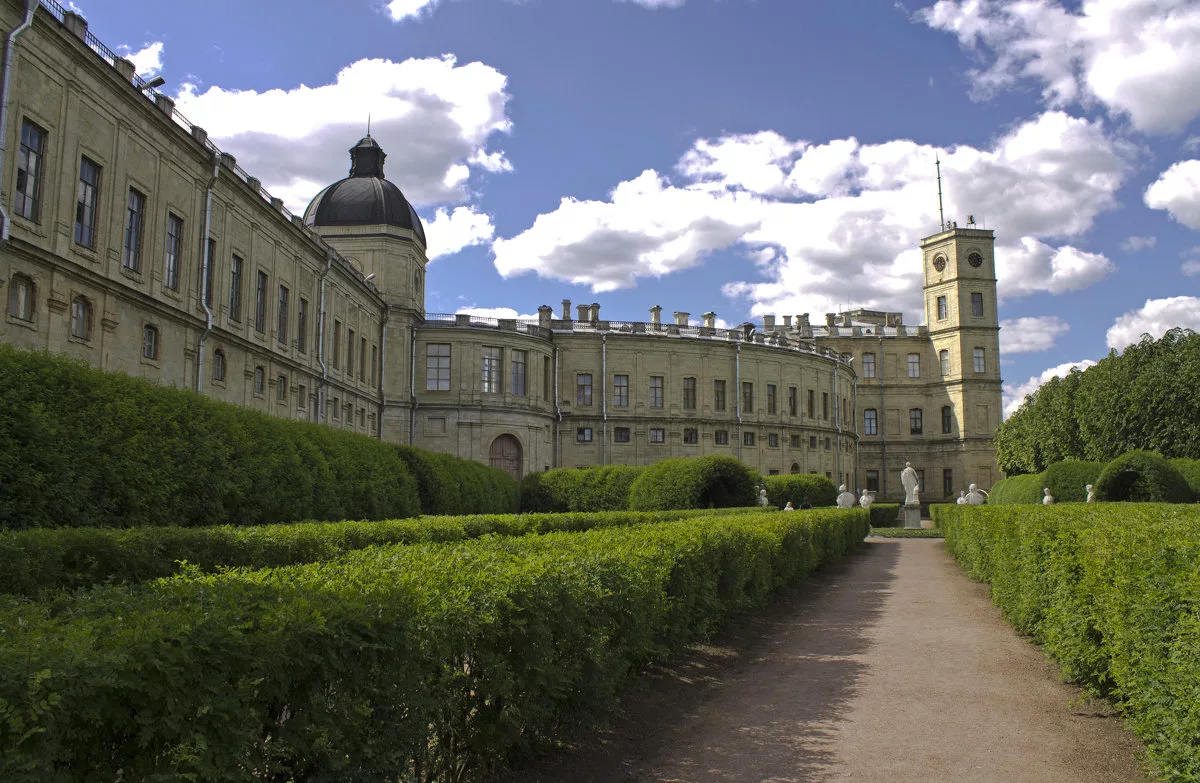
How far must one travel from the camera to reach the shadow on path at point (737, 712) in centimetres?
555

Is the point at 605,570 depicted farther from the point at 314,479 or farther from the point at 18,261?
the point at 18,261

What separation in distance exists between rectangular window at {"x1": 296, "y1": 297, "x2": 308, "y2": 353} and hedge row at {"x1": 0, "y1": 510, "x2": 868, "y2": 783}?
28068 mm

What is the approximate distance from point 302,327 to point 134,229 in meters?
11.3

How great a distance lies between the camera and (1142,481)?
27.1 meters

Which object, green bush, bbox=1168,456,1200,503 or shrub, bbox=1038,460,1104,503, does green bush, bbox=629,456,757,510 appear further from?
green bush, bbox=1168,456,1200,503

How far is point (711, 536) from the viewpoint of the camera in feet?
31.5

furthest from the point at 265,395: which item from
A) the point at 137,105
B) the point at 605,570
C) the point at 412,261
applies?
the point at 605,570

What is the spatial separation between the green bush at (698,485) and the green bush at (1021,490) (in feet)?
29.5

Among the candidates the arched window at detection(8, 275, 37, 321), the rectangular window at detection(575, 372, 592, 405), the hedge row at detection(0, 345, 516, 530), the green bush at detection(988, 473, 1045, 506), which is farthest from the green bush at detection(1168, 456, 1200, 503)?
the arched window at detection(8, 275, 37, 321)

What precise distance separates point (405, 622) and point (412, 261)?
4369 cm

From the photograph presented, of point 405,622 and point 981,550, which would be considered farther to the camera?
point 981,550

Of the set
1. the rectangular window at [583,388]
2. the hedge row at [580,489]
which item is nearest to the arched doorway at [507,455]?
the hedge row at [580,489]

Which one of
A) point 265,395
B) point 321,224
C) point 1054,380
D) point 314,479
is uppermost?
point 321,224

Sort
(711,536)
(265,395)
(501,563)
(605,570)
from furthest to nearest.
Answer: (265,395), (711,536), (605,570), (501,563)
